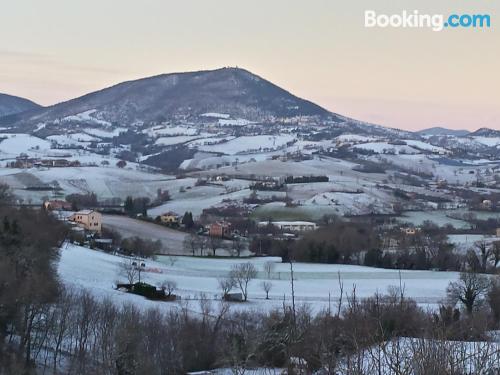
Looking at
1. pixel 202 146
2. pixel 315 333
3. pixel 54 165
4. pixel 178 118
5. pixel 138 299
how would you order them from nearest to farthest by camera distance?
pixel 315 333 → pixel 138 299 → pixel 54 165 → pixel 202 146 → pixel 178 118

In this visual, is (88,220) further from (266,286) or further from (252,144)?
(252,144)

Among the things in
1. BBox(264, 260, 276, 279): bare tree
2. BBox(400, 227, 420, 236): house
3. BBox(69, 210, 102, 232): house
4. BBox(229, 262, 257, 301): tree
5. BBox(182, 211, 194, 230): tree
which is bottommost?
BBox(264, 260, 276, 279): bare tree

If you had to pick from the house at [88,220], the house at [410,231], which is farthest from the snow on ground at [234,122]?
the house at [88,220]

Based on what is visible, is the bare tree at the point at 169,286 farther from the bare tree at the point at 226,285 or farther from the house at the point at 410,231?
the house at the point at 410,231

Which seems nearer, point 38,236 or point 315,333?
point 315,333

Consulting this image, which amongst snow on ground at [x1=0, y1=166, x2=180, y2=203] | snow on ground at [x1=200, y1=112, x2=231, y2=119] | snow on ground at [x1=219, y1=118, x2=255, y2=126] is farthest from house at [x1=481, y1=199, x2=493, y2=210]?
snow on ground at [x1=200, y1=112, x2=231, y2=119]

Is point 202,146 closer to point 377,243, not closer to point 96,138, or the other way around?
point 96,138

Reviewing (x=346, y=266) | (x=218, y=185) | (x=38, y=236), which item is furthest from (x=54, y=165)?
(x=38, y=236)

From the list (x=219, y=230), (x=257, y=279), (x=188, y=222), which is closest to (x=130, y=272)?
(x=257, y=279)

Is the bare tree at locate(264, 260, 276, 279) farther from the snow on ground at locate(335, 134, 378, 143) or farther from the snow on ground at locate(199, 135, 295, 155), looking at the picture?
the snow on ground at locate(335, 134, 378, 143)
